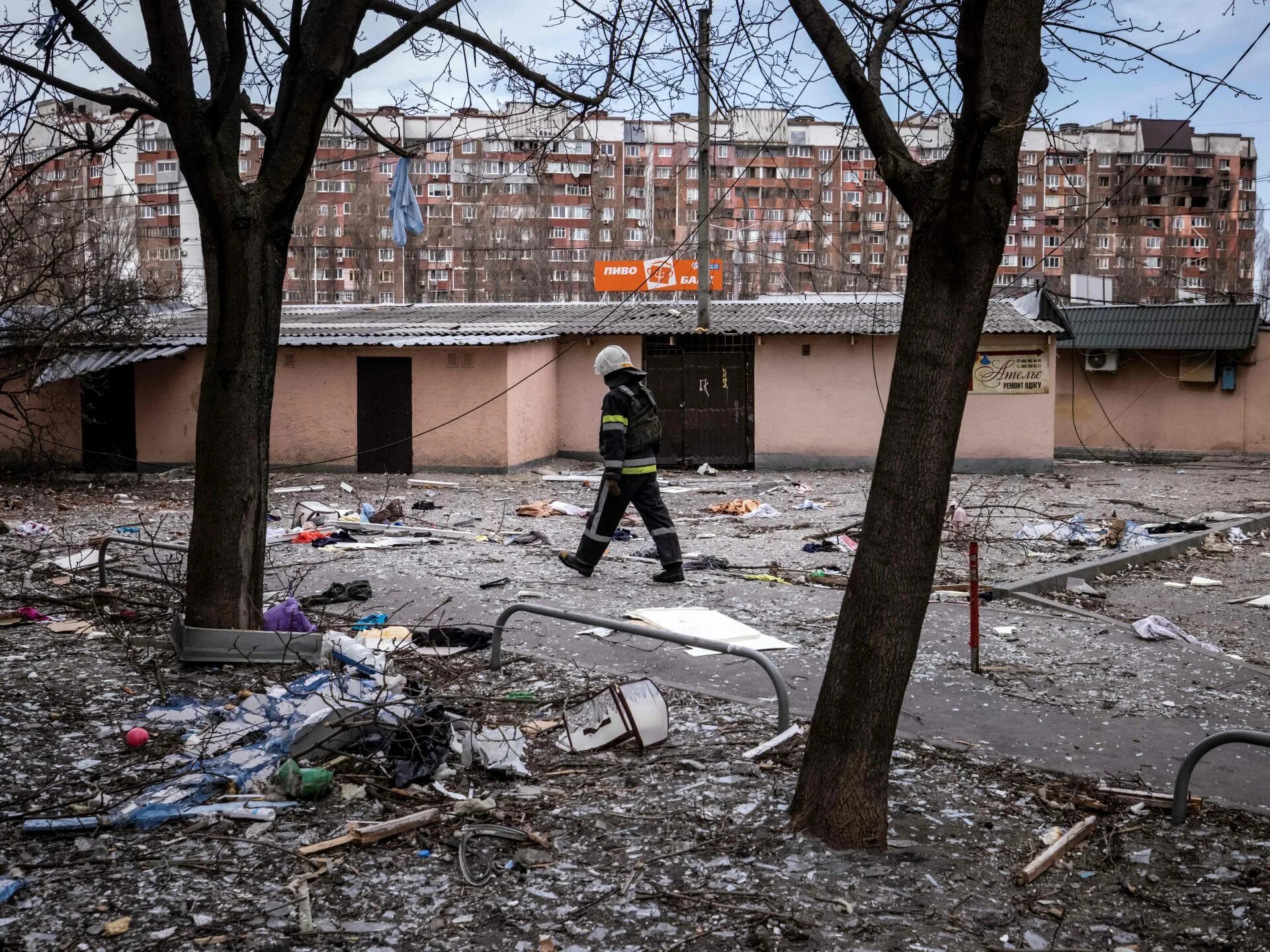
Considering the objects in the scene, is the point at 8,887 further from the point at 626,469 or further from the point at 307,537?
the point at 307,537

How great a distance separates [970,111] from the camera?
11.4ft

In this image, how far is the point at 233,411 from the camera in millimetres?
6273

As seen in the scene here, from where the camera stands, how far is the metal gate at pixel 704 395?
23484 millimetres

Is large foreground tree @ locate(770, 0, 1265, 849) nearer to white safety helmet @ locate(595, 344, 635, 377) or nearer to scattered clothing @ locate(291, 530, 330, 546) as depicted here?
white safety helmet @ locate(595, 344, 635, 377)

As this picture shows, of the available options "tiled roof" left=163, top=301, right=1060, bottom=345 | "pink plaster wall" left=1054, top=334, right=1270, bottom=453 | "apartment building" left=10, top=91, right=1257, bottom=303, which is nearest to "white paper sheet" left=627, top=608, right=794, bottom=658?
"tiled roof" left=163, top=301, right=1060, bottom=345

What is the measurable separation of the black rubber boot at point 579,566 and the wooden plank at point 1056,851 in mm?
5665

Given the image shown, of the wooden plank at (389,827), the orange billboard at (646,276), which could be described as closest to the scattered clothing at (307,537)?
the wooden plank at (389,827)

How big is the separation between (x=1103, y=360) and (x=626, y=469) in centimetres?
2158

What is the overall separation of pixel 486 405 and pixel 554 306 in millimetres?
8172

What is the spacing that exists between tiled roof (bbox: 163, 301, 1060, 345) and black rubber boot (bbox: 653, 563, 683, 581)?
11.4 meters

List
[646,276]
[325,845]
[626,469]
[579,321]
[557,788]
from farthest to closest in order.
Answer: [646,276], [579,321], [626,469], [557,788], [325,845]

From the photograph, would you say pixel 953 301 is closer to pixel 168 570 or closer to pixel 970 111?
pixel 970 111

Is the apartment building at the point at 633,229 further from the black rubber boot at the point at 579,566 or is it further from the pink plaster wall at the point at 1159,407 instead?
the black rubber boot at the point at 579,566

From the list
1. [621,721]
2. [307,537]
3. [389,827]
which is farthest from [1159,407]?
[389,827]
